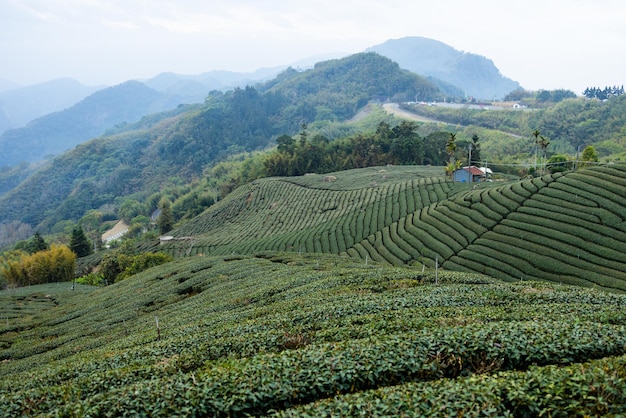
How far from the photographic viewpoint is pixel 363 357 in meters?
11.3

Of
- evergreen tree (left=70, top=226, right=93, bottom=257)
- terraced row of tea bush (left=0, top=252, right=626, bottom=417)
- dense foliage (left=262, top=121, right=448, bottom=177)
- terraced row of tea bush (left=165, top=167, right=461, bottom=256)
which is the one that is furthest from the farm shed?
evergreen tree (left=70, top=226, right=93, bottom=257)

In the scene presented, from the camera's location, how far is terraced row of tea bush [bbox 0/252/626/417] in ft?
30.3

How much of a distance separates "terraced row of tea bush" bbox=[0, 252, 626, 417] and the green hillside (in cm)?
1315

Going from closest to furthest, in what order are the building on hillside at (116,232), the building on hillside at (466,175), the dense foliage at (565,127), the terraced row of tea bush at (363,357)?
the terraced row of tea bush at (363,357) → the building on hillside at (466,175) → the dense foliage at (565,127) → the building on hillside at (116,232)

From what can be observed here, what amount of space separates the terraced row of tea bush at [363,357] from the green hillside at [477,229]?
13.1m

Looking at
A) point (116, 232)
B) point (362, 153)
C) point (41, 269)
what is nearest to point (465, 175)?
point (362, 153)

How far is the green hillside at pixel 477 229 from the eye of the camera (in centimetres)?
3275

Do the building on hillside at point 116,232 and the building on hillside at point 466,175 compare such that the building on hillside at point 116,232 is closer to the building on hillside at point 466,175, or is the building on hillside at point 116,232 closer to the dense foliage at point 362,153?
the dense foliage at point 362,153

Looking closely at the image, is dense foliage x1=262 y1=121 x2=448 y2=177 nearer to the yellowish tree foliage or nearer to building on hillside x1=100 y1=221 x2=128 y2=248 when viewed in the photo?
building on hillside x1=100 y1=221 x2=128 y2=248

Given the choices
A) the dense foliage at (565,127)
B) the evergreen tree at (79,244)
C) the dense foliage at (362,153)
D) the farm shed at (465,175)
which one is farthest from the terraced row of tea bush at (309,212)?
the dense foliage at (565,127)

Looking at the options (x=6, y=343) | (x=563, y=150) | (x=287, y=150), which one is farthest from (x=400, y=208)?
(x=563, y=150)

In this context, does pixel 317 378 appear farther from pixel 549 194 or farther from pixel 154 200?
pixel 154 200

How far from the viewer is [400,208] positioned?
58219 millimetres

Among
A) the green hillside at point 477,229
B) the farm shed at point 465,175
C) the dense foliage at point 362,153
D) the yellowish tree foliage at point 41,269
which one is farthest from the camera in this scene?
the dense foliage at point 362,153
